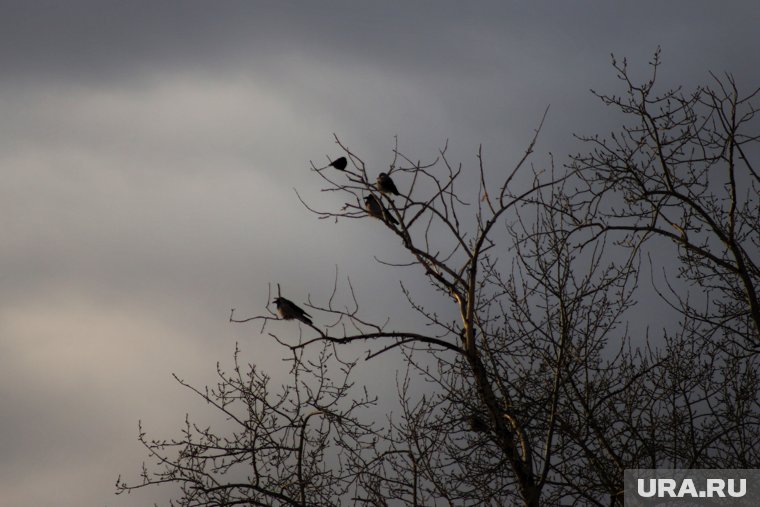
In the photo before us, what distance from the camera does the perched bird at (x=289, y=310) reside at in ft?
42.8

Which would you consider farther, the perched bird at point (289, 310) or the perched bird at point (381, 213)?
the perched bird at point (289, 310)

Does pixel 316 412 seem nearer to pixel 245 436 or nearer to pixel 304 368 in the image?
pixel 304 368

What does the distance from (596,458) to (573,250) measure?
7.44 ft

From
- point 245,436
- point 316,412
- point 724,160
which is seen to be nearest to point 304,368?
point 316,412

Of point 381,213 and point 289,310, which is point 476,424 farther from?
point 289,310

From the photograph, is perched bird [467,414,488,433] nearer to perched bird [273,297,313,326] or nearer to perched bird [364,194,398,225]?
perched bird [364,194,398,225]

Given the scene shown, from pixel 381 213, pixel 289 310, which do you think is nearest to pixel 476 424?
pixel 381 213

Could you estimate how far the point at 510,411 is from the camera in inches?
341

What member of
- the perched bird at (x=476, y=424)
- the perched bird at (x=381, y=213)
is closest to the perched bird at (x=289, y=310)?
the perched bird at (x=381, y=213)

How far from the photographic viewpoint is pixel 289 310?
13195 millimetres

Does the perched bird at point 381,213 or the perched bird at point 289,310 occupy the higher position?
the perched bird at point 289,310

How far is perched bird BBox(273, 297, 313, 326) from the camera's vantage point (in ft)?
42.8

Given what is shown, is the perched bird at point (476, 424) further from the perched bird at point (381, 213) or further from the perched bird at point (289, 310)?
the perched bird at point (289, 310)

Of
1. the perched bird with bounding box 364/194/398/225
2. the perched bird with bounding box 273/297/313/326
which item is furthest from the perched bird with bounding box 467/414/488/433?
the perched bird with bounding box 273/297/313/326
